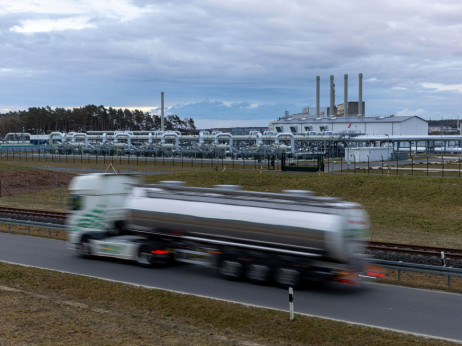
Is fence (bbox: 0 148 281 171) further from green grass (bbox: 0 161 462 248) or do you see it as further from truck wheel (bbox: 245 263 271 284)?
truck wheel (bbox: 245 263 271 284)

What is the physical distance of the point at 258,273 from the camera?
16.5 metres

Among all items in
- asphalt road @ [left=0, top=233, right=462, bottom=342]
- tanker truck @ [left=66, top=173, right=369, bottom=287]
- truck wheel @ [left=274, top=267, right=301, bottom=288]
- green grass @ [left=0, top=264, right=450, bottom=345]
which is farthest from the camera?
truck wheel @ [left=274, top=267, right=301, bottom=288]

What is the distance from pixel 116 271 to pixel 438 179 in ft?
110

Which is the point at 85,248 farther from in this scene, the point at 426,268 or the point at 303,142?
the point at 303,142

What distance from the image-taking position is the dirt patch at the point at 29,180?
50.5m

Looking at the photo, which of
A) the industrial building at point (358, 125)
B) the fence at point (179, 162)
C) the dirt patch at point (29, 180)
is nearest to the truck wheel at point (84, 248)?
the dirt patch at point (29, 180)

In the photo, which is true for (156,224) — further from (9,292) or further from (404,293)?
(404,293)

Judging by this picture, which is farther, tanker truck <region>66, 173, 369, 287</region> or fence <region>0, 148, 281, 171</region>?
fence <region>0, 148, 281, 171</region>

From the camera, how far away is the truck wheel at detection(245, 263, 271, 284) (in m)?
16.4

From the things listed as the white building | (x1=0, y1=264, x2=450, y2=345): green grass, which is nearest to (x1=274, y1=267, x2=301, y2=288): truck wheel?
(x1=0, y1=264, x2=450, y2=345): green grass

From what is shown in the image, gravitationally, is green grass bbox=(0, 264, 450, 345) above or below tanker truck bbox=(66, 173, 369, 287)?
below

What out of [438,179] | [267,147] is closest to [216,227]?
[438,179]

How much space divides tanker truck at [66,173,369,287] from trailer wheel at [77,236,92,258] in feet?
0.12

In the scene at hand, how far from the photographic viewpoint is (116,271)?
61.5 ft
